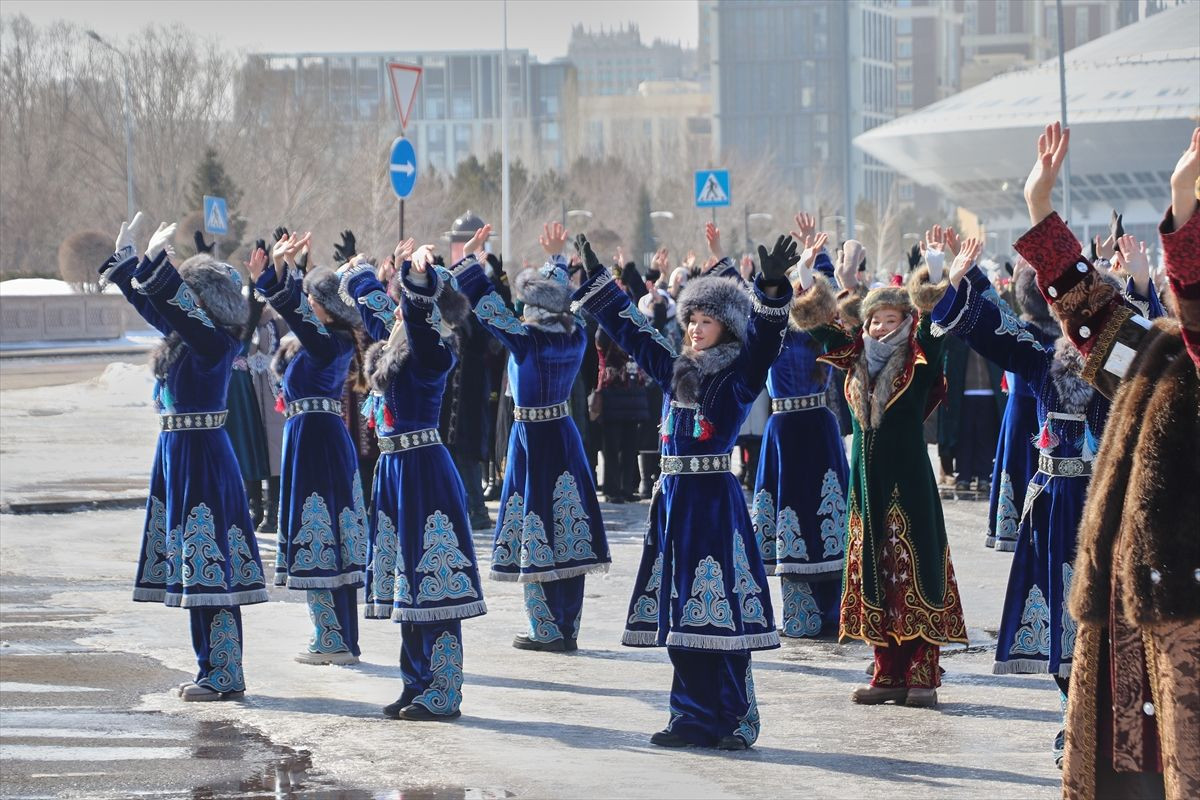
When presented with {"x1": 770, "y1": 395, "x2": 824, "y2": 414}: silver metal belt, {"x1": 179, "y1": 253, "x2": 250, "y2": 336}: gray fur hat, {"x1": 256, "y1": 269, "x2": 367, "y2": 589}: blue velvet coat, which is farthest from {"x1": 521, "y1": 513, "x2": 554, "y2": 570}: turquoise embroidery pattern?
{"x1": 179, "y1": 253, "x2": 250, "y2": 336}: gray fur hat

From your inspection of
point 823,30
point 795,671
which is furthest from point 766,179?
point 795,671

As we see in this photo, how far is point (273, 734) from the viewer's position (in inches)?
310

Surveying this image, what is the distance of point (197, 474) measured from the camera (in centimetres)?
856

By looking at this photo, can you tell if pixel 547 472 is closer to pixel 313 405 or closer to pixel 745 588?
pixel 313 405

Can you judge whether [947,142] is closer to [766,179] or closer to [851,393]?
[766,179]

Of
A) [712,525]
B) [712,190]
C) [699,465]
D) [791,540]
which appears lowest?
[791,540]

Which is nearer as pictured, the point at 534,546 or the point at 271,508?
the point at 534,546

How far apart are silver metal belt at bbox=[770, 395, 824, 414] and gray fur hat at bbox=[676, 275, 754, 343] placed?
253cm

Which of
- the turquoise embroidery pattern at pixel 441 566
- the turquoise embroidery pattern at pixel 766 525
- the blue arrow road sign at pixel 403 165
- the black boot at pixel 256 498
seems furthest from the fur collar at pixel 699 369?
the blue arrow road sign at pixel 403 165

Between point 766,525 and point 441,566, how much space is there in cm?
260

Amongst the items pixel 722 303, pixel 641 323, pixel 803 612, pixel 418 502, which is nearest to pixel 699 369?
pixel 722 303

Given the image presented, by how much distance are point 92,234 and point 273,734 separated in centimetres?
4976

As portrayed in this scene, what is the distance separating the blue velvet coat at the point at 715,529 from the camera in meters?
7.40

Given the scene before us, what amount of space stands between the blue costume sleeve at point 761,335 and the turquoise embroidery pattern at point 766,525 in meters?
2.63
